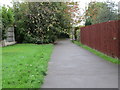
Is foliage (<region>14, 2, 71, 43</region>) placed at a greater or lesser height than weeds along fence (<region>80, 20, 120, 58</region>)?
greater

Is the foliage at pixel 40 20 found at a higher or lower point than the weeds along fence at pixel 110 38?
higher

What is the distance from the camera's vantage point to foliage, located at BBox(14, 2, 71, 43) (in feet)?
68.6

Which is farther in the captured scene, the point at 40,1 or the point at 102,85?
the point at 40,1

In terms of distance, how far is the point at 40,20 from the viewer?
21.0 m

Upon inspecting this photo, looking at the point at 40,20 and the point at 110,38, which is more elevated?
the point at 40,20

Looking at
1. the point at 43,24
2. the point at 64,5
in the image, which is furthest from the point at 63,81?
the point at 64,5

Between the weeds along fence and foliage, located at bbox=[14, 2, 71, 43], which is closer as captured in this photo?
the weeds along fence

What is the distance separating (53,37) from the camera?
72.9 ft

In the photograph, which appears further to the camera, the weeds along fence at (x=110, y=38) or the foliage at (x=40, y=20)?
the foliage at (x=40, y=20)

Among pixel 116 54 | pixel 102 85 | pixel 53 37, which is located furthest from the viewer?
pixel 53 37

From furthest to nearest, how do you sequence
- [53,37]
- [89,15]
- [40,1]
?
[89,15] → [53,37] → [40,1]

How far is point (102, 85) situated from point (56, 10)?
16.6 meters

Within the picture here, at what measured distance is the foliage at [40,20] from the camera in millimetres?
20906

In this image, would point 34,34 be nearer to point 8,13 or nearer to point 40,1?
point 40,1
